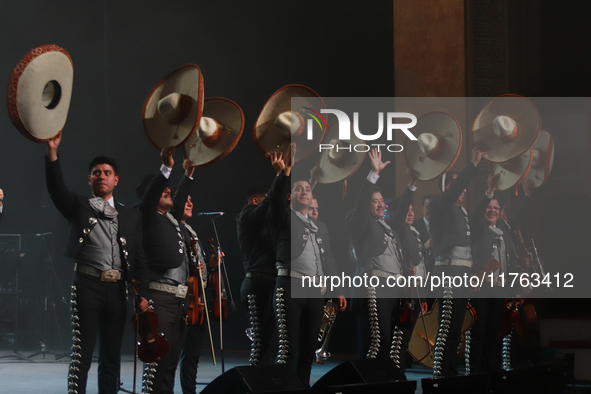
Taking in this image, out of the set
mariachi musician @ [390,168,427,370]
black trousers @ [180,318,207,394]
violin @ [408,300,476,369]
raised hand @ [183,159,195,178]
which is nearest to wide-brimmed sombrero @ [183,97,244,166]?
raised hand @ [183,159,195,178]

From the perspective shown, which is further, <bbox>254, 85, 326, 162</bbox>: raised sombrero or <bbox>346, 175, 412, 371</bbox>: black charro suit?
<bbox>346, 175, 412, 371</bbox>: black charro suit

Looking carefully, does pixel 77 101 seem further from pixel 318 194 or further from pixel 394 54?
pixel 394 54

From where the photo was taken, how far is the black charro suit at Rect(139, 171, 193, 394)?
3.71 meters

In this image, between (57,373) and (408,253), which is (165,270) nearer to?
(408,253)

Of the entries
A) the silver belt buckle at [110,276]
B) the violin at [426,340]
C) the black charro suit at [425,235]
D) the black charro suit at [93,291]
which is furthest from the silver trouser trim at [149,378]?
the violin at [426,340]

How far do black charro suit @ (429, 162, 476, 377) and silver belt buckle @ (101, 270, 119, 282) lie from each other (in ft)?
7.88

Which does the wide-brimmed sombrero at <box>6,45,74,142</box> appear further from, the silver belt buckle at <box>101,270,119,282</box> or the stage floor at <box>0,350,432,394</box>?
the stage floor at <box>0,350,432,394</box>

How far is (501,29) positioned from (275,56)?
8.38 feet

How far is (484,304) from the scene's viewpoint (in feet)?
16.9

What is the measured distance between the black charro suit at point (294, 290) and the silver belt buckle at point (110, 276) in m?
1.02

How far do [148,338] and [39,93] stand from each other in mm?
1326

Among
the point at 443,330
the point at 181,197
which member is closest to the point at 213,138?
the point at 181,197

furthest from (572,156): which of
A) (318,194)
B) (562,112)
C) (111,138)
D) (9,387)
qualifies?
(9,387)

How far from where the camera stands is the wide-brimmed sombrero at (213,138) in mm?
4145
